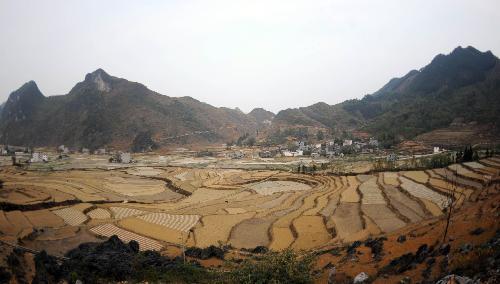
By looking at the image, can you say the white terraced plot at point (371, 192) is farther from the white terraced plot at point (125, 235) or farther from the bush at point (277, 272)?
the bush at point (277, 272)

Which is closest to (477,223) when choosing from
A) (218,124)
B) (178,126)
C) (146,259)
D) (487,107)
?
(146,259)

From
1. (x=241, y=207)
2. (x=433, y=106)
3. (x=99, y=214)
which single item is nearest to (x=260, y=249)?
(x=241, y=207)

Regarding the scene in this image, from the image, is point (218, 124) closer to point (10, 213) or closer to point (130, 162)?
point (130, 162)

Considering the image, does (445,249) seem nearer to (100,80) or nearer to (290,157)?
(290,157)

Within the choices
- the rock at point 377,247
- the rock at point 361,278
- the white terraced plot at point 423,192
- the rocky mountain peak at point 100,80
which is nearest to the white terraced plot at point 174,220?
the rock at point 377,247

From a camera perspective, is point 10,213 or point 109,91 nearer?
point 10,213

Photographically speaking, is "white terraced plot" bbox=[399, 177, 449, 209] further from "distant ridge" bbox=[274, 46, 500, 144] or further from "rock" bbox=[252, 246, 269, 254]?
"distant ridge" bbox=[274, 46, 500, 144]
